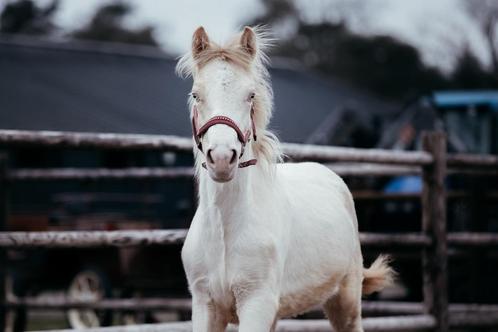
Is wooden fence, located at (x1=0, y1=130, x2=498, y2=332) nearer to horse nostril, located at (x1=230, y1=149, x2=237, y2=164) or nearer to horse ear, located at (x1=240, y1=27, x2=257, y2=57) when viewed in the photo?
horse ear, located at (x1=240, y1=27, x2=257, y2=57)

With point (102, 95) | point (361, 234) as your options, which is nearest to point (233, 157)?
point (361, 234)

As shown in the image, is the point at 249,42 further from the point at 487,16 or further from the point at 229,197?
the point at 487,16

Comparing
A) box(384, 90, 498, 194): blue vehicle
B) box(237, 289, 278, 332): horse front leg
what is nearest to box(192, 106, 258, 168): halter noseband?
box(237, 289, 278, 332): horse front leg

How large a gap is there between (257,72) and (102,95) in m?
22.3

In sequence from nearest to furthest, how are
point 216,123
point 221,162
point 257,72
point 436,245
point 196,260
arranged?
1. point 221,162
2. point 216,123
3. point 196,260
4. point 257,72
5. point 436,245

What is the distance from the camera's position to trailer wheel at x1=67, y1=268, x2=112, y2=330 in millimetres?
10297

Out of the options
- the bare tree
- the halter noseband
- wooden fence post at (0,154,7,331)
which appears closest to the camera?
the halter noseband

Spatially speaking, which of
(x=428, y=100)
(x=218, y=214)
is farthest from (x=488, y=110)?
(x=218, y=214)

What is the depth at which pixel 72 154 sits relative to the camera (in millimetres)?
20953

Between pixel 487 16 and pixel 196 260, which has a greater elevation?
pixel 487 16

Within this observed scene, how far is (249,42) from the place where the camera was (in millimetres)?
4027

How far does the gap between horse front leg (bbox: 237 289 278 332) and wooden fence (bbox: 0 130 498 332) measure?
5.00 ft

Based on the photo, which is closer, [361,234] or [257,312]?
[257,312]

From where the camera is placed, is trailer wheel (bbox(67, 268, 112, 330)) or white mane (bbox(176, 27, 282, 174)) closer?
white mane (bbox(176, 27, 282, 174))
